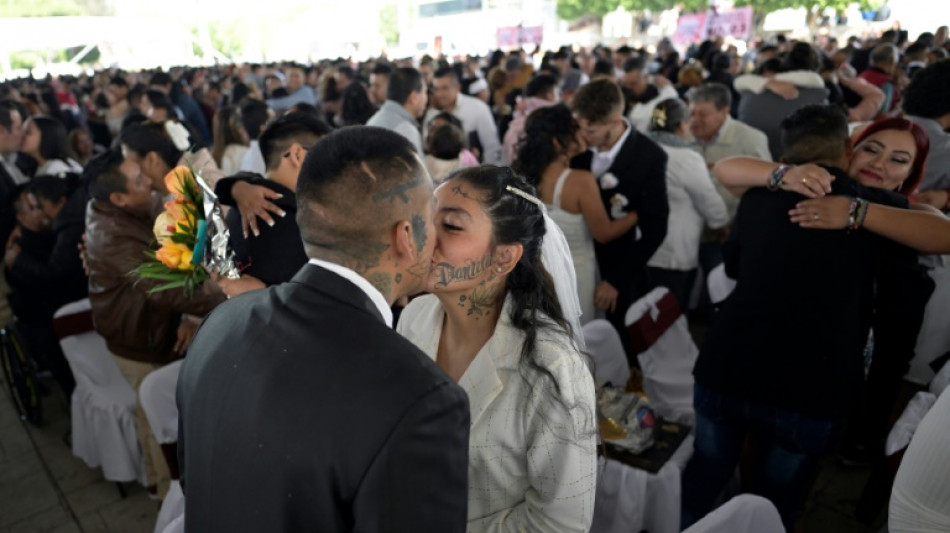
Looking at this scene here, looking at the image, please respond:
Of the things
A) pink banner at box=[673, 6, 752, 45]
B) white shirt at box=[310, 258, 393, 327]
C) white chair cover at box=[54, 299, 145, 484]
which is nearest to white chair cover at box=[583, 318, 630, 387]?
white shirt at box=[310, 258, 393, 327]

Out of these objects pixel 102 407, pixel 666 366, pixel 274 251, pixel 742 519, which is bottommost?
pixel 102 407

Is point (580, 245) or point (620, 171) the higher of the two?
point (620, 171)

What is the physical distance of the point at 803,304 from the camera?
202 cm

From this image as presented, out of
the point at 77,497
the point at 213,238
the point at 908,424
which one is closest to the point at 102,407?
the point at 77,497

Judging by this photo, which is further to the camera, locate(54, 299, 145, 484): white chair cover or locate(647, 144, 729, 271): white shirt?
locate(647, 144, 729, 271): white shirt

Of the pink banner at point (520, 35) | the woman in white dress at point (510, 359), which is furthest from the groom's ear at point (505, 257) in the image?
the pink banner at point (520, 35)

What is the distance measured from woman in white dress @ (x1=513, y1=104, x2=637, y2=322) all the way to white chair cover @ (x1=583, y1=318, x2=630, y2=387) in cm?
47

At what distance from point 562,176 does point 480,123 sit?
3.05 meters

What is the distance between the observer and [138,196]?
2.99 metres

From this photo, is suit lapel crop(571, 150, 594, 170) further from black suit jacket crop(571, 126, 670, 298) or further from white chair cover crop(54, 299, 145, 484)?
white chair cover crop(54, 299, 145, 484)

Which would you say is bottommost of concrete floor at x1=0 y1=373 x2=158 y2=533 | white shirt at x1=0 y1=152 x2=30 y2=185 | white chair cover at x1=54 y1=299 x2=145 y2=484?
concrete floor at x1=0 y1=373 x2=158 y2=533

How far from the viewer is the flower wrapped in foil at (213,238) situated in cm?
202

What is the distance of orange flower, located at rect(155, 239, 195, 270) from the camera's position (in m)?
2.18

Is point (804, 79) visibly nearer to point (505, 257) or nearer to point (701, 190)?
point (701, 190)
